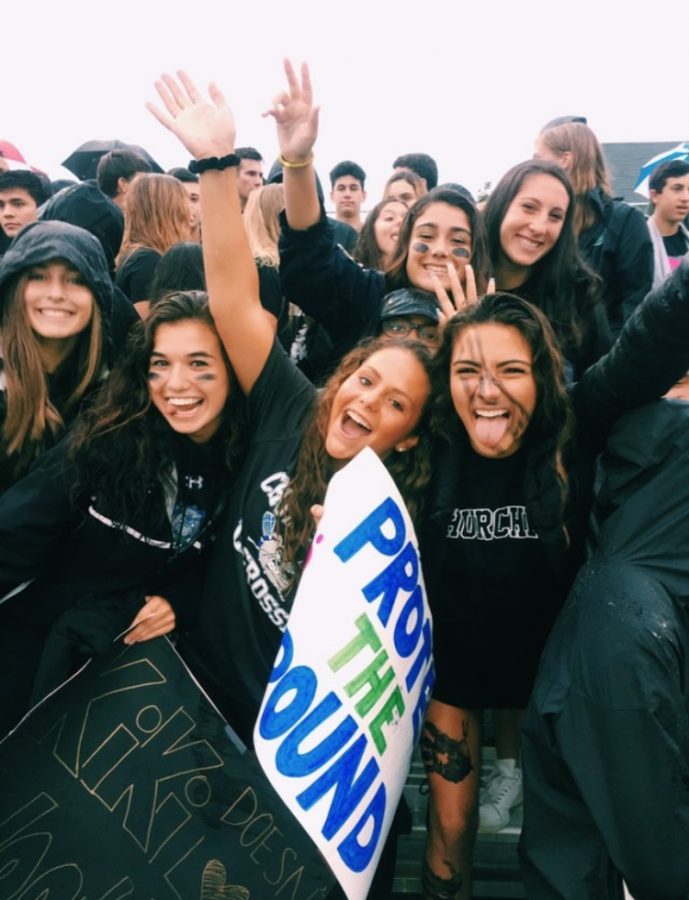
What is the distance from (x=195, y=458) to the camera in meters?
2.35

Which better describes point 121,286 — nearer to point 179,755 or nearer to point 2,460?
point 2,460

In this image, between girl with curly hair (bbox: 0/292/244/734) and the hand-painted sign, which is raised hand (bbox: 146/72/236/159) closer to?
girl with curly hair (bbox: 0/292/244/734)

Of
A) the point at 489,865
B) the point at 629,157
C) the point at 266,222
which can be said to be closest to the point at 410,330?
the point at 266,222

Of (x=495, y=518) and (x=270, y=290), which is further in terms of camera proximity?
(x=270, y=290)

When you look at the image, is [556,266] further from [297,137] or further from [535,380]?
[297,137]

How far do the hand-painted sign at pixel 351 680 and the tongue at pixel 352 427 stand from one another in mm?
216

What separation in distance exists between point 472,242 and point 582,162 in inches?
42.2

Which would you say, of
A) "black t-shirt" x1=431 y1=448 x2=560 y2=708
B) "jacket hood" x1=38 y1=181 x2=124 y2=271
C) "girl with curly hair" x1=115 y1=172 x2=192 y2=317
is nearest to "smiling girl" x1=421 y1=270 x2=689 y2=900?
"black t-shirt" x1=431 y1=448 x2=560 y2=708

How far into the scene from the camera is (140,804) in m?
1.95

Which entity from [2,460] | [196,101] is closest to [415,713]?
[2,460]

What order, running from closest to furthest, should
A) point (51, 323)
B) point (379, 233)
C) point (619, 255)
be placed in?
point (51, 323), point (619, 255), point (379, 233)

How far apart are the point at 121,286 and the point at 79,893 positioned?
94.0 inches

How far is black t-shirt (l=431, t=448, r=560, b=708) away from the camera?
6.99 ft

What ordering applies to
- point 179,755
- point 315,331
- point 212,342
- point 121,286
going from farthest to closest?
point 121,286 < point 315,331 < point 212,342 < point 179,755
